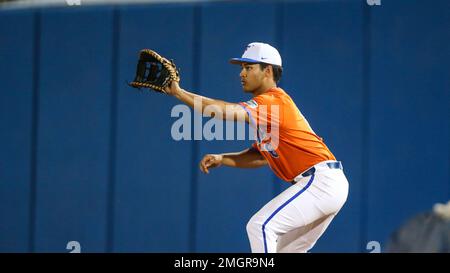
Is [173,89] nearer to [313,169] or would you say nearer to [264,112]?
[264,112]

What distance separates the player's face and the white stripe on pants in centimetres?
56

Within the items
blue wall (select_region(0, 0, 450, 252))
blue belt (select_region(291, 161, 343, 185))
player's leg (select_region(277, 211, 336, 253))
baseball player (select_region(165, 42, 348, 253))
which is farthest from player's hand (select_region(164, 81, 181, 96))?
player's leg (select_region(277, 211, 336, 253))

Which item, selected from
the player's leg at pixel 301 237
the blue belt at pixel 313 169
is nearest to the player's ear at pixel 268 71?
the blue belt at pixel 313 169

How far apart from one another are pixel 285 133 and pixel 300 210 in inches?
15.6

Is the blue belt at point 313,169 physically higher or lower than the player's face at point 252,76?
lower

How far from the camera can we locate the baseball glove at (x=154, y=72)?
362 cm

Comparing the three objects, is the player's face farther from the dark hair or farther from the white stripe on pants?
the white stripe on pants

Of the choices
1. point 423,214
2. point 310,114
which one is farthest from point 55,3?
point 423,214

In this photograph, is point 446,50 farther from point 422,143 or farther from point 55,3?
point 55,3

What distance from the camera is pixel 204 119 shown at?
13.6ft

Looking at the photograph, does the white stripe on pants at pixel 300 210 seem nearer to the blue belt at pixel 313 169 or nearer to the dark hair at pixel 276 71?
the blue belt at pixel 313 169

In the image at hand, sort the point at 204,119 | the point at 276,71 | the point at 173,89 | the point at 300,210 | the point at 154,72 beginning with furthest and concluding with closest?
1. the point at 204,119
2. the point at 276,71
3. the point at 154,72
4. the point at 173,89
5. the point at 300,210

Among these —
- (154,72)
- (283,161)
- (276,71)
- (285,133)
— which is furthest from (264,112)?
(154,72)

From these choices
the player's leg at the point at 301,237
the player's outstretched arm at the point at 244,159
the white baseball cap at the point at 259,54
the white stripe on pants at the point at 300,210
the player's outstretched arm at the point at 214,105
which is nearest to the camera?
the white stripe on pants at the point at 300,210
